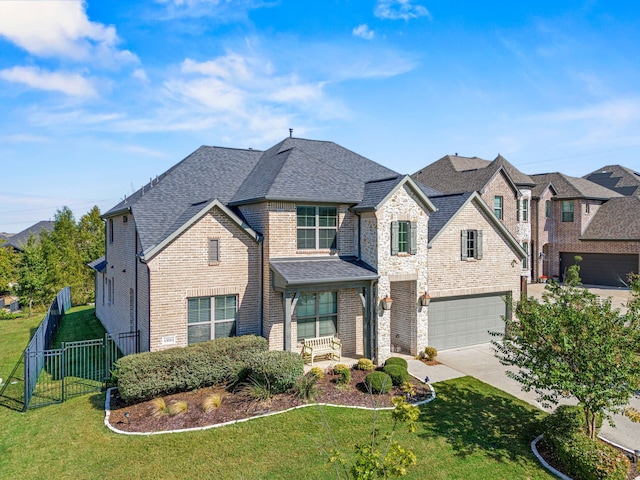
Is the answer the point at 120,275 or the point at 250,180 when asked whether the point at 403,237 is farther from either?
the point at 120,275

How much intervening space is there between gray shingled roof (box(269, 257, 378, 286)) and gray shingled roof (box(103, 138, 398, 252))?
2.39 metres

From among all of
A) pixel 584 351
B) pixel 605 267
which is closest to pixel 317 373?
pixel 584 351

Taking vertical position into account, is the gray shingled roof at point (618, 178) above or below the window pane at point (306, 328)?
above

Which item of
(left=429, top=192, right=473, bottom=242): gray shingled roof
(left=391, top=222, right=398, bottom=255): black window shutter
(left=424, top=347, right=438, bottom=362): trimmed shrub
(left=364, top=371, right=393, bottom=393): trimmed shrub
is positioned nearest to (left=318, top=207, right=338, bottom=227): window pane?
(left=391, top=222, right=398, bottom=255): black window shutter

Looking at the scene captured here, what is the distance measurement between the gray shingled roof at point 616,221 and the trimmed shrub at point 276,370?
3189 centimetres

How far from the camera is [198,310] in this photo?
14.7 meters

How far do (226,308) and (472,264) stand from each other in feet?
36.2

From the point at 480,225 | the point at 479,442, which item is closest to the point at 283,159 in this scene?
the point at 480,225

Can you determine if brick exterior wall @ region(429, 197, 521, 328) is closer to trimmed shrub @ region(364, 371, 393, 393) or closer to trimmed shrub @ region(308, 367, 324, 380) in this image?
trimmed shrub @ region(364, 371, 393, 393)

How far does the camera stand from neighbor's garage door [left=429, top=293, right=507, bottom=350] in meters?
18.2

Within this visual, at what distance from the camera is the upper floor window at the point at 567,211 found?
119ft

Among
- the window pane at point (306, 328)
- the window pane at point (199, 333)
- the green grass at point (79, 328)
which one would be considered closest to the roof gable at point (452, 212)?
the window pane at point (306, 328)

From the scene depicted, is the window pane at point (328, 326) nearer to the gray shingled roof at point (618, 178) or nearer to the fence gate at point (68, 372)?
the fence gate at point (68, 372)

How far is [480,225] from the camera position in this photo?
18969 mm
